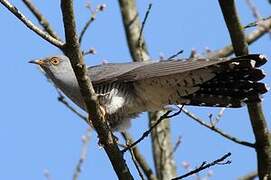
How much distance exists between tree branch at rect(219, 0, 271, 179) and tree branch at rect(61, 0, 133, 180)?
87cm

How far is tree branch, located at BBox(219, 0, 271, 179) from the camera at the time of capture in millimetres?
3713

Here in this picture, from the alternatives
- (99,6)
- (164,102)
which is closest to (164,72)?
(164,102)

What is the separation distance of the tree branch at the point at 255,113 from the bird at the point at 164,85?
0.11 metres

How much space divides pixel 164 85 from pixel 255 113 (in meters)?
0.71

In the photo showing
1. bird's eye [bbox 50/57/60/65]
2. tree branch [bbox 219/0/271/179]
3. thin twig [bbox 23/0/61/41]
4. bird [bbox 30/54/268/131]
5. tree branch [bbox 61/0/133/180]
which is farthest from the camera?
thin twig [bbox 23/0/61/41]

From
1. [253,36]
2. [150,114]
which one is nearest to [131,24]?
[150,114]

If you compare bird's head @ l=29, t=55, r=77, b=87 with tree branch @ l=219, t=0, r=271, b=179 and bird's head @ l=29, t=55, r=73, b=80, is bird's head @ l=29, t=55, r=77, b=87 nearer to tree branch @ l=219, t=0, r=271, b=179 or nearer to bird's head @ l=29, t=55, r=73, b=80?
bird's head @ l=29, t=55, r=73, b=80

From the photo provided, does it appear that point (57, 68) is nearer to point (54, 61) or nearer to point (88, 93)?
point (54, 61)

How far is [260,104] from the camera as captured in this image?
3904 millimetres

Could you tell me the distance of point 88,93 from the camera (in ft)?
10.7

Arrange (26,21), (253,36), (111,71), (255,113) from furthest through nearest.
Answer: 1. (253,36)
2. (111,71)
3. (255,113)
4. (26,21)

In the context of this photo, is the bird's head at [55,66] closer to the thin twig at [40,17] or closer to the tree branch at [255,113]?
the thin twig at [40,17]

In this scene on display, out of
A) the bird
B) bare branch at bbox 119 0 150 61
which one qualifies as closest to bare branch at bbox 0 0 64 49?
the bird

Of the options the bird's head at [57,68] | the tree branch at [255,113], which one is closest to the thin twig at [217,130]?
the tree branch at [255,113]
